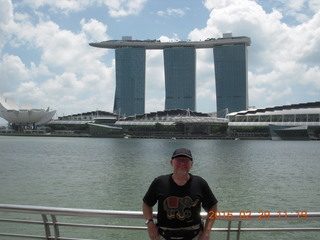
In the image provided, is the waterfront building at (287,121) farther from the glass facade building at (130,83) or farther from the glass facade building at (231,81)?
the glass facade building at (130,83)

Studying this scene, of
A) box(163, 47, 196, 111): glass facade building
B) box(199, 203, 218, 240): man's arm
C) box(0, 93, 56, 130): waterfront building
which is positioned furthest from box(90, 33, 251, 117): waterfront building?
box(199, 203, 218, 240): man's arm

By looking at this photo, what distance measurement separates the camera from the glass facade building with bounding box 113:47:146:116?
13725 cm

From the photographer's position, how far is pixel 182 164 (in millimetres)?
3174

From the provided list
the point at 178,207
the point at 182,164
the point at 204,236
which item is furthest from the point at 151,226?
the point at 182,164

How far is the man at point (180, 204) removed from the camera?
3072mm

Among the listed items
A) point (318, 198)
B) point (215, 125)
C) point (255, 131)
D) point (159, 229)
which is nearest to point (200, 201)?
point (159, 229)

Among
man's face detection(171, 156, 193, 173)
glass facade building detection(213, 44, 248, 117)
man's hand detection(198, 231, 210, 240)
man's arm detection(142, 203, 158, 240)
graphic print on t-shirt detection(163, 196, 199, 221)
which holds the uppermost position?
glass facade building detection(213, 44, 248, 117)

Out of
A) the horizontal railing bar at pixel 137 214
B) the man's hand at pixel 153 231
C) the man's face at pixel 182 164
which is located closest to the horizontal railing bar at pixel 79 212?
the horizontal railing bar at pixel 137 214

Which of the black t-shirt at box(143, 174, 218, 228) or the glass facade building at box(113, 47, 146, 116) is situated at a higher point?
the glass facade building at box(113, 47, 146, 116)

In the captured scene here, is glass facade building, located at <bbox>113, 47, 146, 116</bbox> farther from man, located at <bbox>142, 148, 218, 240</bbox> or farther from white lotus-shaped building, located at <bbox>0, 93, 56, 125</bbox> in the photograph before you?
man, located at <bbox>142, 148, 218, 240</bbox>

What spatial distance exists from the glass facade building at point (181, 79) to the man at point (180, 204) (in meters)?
132

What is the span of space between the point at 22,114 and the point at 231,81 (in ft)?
237

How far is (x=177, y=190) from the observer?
10.2ft

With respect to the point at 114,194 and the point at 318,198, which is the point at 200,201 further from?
the point at 318,198
